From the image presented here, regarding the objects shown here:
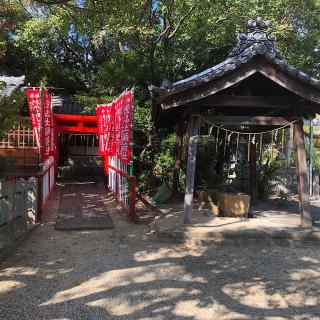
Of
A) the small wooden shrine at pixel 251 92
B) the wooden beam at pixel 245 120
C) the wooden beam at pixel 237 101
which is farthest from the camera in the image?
the wooden beam at pixel 245 120

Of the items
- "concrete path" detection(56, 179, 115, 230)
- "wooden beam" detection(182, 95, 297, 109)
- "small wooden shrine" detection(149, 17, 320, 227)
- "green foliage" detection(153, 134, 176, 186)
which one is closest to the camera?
"small wooden shrine" detection(149, 17, 320, 227)

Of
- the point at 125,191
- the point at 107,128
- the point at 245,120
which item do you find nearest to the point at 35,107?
the point at 107,128

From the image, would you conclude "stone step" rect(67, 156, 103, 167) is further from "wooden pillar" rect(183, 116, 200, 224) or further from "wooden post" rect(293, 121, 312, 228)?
"wooden post" rect(293, 121, 312, 228)

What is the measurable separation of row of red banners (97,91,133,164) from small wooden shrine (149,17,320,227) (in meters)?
1.87

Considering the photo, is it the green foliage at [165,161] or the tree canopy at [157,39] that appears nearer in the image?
the tree canopy at [157,39]

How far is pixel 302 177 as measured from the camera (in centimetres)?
863

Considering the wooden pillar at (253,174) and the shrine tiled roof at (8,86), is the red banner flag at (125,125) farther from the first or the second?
the wooden pillar at (253,174)

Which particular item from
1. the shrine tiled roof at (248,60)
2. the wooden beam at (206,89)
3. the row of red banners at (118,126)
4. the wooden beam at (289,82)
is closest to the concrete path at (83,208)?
the row of red banners at (118,126)

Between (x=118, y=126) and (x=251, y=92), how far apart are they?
4495 mm

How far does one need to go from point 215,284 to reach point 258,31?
18.2 feet

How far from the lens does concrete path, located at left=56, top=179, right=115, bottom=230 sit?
31.3ft

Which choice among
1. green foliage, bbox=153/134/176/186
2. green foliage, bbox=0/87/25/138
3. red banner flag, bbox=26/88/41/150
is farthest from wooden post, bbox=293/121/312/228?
red banner flag, bbox=26/88/41/150

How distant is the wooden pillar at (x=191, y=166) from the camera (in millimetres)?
8500

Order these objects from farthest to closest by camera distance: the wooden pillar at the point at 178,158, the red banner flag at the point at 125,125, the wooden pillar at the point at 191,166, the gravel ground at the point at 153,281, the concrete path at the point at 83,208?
the wooden pillar at the point at 178,158 → the red banner flag at the point at 125,125 → the concrete path at the point at 83,208 → the wooden pillar at the point at 191,166 → the gravel ground at the point at 153,281
